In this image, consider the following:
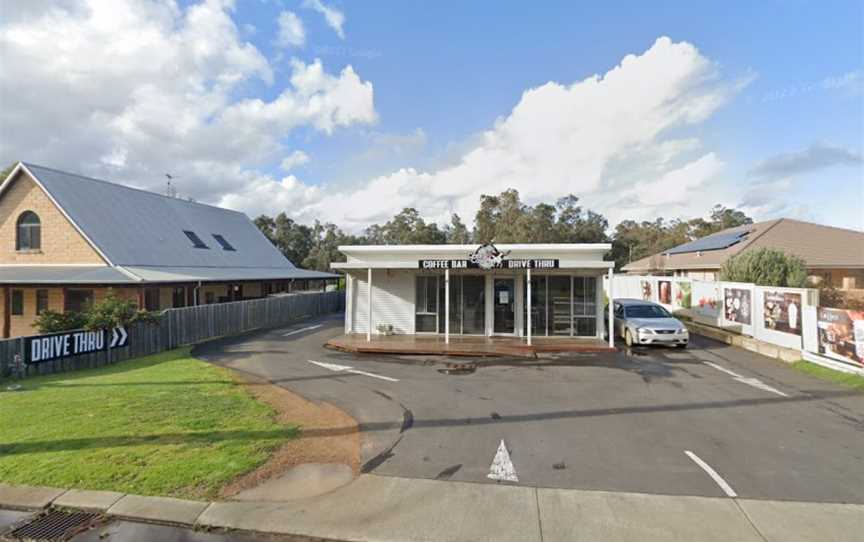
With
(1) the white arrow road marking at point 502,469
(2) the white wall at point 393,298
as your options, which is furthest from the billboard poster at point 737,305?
(1) the white arrow road marking at point 502,469

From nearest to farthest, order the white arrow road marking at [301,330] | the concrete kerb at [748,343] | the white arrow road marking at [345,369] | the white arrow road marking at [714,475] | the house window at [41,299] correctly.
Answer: the white arrow road marking at [714,475] → the white arrow road marking at [345,369] → the concrete kerb at [748,343] → the white arrow road marking at [301,330] → the house window at [41,299]

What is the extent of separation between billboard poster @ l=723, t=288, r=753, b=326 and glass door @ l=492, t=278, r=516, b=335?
8.25m

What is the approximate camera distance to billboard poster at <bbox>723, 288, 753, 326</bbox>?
1548 centimetres

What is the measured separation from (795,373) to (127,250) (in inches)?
1063

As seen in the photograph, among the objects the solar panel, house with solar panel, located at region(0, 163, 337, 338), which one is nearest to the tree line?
the solar panel

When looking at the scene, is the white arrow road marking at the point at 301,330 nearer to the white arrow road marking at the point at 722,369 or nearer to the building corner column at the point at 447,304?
the building corner column at the point at 447,304

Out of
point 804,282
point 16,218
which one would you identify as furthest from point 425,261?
point 16,218

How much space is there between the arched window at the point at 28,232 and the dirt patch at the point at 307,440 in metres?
19.5

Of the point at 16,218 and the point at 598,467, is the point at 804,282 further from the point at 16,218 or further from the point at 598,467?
the point at 16,218

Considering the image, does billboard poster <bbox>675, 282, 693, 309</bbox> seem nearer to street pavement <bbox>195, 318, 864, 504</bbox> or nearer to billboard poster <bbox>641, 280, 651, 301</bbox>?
billboard poster <bbox>641, 280, 651, 301</bbox>

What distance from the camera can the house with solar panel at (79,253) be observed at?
1919cm

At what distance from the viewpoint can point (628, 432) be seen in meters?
6.96

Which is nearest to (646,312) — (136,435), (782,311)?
(782,311)

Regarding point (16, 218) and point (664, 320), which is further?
point (16, 218)
